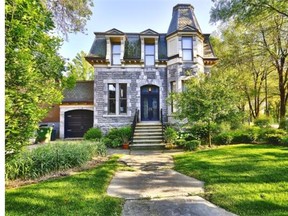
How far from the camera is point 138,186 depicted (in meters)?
5.50

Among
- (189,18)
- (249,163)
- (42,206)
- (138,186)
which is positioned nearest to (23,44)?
(42,206)

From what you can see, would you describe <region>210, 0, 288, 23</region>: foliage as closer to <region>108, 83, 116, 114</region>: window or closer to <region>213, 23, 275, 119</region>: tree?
<region>213, 23, 275, 119</region>: tree

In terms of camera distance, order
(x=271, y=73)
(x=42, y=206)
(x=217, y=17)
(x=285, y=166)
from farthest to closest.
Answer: (x=271, y=73)
(x=217, y=17)
(x=285, y=166)
(x=42, y=206)

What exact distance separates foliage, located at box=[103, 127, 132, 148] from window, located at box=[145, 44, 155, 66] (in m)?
5.57

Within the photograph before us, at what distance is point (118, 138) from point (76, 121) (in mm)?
5595

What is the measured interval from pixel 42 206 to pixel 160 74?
12669mm

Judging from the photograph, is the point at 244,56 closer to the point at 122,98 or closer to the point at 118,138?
the point at 122,98

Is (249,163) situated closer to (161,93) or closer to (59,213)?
(59,213)

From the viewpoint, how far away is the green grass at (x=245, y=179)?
4.11 m

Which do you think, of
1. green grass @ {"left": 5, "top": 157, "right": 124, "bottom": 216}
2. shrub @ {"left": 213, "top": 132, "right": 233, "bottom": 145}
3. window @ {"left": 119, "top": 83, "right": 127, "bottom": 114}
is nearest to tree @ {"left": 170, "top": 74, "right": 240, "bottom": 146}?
shrub @ {"left": 213, "top": 132, "right": 233, "bottom": 145}

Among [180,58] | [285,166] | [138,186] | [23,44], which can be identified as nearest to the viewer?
[23,44]

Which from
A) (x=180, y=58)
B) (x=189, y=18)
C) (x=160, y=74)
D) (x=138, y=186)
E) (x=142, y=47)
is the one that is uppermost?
(x=189, y=18)

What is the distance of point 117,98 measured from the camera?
1525 centimetres

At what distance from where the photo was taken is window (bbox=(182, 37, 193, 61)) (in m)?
14.5
